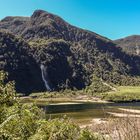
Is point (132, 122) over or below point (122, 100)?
over

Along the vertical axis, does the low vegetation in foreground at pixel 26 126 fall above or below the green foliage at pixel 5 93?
below

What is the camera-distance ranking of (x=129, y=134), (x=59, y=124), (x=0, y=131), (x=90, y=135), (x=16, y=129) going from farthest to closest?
(x=59, y=124) < (x=90, y=135) < (x=16, y=129) < (x=0, y=131) < (x=129, y=134)

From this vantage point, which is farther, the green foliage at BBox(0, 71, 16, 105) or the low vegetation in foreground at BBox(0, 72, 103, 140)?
the green foliage at BBox(0, 71, 16, 105)

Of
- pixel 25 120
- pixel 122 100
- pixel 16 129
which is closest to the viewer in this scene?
pixel 16 129

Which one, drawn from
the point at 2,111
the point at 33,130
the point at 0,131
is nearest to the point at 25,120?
the point at 33,130

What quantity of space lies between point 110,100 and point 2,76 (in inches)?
6275

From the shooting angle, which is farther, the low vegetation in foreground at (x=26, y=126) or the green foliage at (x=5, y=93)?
the green foliage at (x=5, y=93)

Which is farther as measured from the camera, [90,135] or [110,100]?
[110,100]

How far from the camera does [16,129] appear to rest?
13031 millimetres

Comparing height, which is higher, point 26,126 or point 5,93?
point 5,93

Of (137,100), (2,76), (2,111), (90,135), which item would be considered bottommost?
(137,100)

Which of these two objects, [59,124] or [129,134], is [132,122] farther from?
[59,124]

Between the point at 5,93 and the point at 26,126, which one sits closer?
the point at 26,126

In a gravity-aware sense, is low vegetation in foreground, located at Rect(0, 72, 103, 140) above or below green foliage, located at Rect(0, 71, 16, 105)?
below
